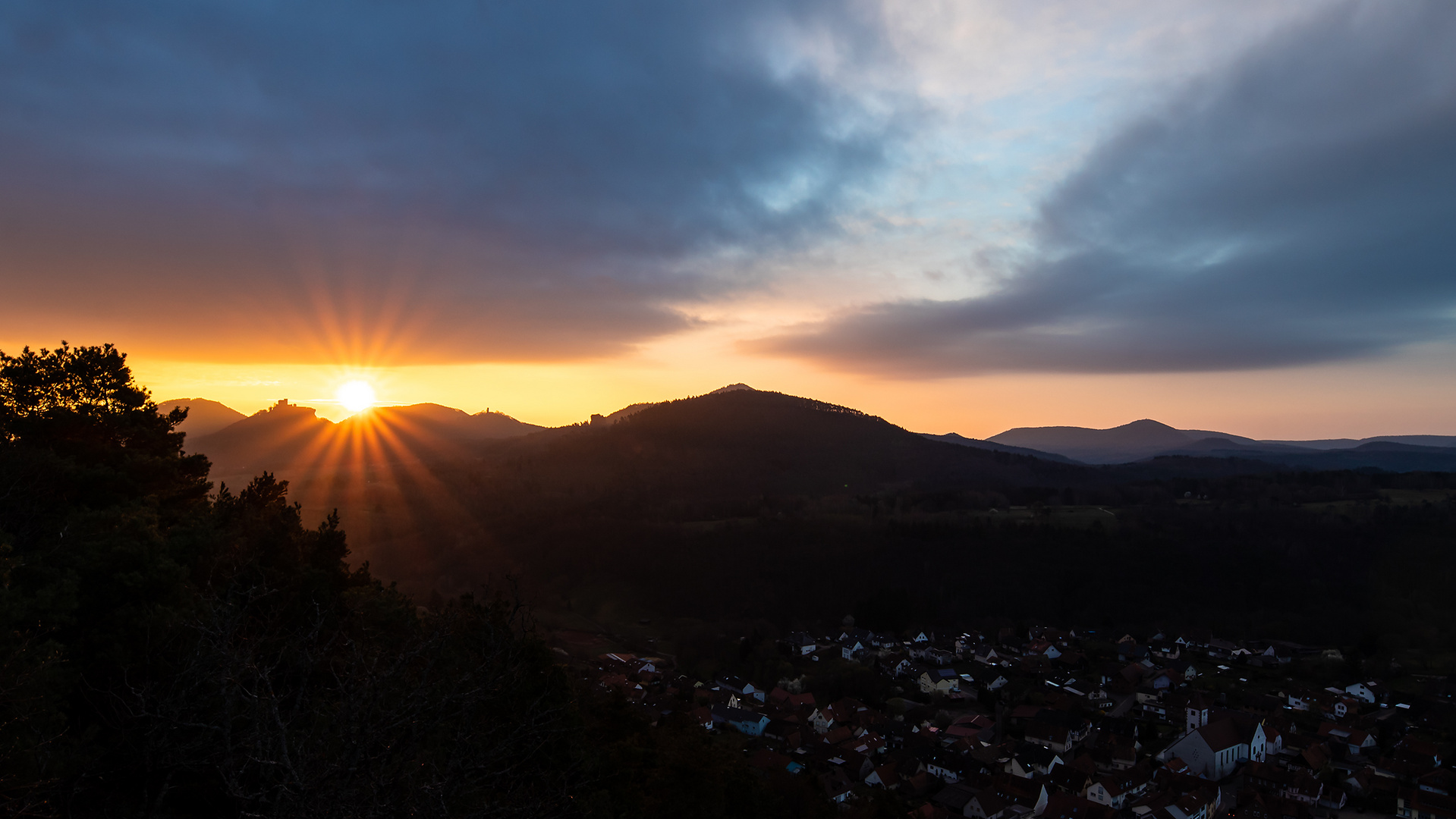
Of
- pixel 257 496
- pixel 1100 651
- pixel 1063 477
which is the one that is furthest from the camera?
pixel 1063 477

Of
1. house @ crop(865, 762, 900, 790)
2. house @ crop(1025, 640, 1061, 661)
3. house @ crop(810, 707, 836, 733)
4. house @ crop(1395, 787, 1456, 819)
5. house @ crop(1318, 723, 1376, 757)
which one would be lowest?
house @ crop(1025, 640, 1061, 661)

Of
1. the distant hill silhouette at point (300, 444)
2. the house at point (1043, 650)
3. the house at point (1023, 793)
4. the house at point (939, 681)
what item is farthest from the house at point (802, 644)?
the distant hill silhouette at point (300, 444)

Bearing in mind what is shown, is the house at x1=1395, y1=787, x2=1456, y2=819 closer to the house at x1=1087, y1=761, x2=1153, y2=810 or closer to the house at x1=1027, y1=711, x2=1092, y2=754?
the house at x1=1087, y1=761, x2=1153, y2=810

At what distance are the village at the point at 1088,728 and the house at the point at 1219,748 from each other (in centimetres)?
8

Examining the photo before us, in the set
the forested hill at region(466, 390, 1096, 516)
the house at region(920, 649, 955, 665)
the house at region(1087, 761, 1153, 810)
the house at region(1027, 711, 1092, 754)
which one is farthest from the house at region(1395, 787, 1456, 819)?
the forested hill at region(466, 390, 1096, 516)

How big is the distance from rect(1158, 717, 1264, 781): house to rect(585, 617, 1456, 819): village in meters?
0.08

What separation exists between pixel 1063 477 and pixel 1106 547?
186ft

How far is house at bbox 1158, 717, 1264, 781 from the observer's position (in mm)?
32625

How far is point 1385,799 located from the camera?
28.0 m

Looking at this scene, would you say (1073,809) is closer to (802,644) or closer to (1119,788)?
(1119,788)

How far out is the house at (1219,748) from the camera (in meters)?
32.6

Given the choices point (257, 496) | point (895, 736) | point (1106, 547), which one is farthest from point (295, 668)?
point (1106, 547)

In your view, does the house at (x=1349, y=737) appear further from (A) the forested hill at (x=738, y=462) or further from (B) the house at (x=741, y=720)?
(A) the forested hill at (x=738, y=462)

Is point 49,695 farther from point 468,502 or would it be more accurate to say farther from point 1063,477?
point 1063,477
